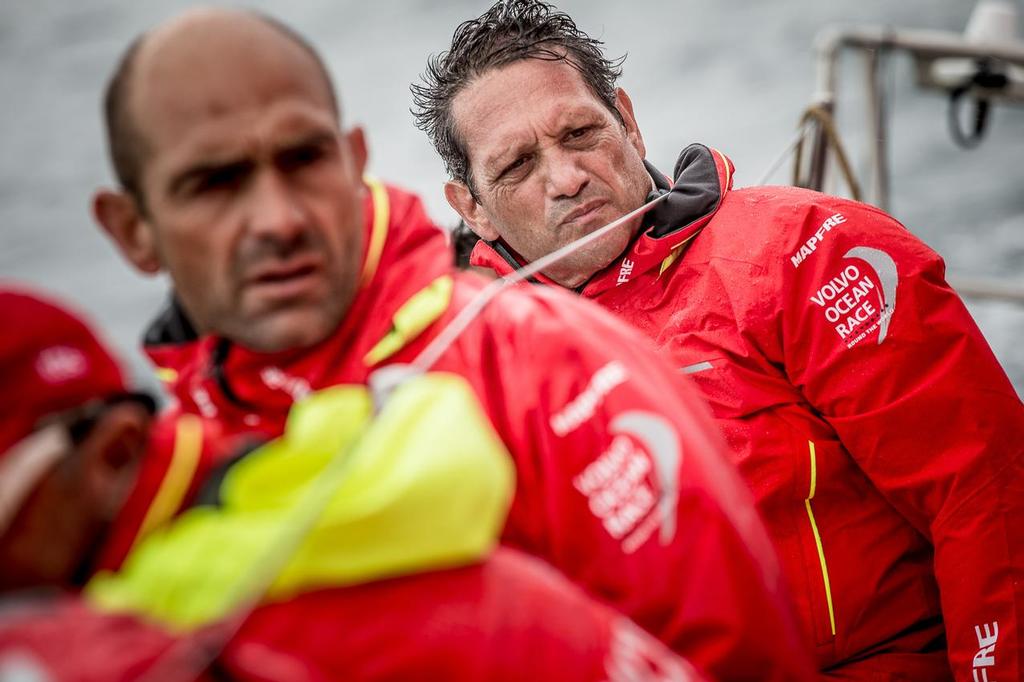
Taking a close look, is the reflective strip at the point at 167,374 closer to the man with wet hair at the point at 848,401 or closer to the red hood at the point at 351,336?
the red hood at the point at 351,336

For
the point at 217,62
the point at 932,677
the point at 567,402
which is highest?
the point at 217,62

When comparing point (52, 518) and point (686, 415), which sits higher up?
point (52, 518)

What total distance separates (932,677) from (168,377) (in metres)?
1.07

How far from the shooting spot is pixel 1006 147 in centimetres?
672

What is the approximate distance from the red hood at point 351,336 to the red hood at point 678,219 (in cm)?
58

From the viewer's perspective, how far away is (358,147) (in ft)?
3.89

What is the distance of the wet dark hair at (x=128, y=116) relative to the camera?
100 centimetres

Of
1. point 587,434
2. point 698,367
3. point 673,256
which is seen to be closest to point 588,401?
point 587,434

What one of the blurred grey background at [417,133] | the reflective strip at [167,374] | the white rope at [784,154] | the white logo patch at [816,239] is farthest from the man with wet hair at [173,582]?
the blurred grey background at [417,133]

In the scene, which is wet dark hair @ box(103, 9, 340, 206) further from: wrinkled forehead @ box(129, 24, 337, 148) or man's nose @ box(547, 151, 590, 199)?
man's nose @ box(547, 151, 590, 199)

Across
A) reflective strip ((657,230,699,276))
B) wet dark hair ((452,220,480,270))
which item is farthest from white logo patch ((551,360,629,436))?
wet dark hair ((452,220,480,270))

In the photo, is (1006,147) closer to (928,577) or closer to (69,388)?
(928,577)

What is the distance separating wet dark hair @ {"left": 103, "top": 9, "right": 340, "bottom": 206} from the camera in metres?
1.00

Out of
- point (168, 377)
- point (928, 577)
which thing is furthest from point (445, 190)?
point (928, 577)
